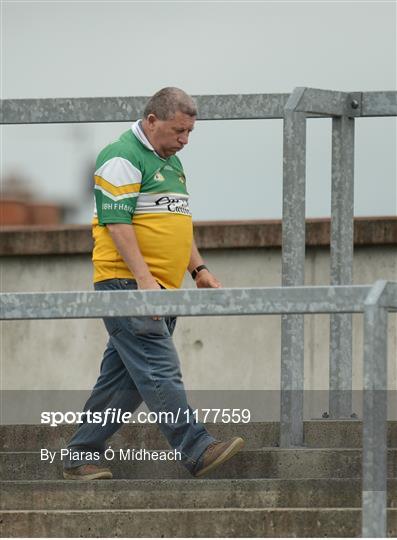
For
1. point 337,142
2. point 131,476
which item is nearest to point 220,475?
point 131,476

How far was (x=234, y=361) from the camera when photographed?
29.7 ft

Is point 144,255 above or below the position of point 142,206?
below

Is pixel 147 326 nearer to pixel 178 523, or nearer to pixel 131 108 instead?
pixel 178 523

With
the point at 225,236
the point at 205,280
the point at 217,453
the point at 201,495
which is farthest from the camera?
the point at 225,236

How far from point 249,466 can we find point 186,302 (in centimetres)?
146

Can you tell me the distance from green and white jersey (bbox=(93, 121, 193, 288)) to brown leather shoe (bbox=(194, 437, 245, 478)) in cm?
61

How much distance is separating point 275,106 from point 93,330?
8.67 ft

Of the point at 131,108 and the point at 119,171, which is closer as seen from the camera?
the point at 119,171

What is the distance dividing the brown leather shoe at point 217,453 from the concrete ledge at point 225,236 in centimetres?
283

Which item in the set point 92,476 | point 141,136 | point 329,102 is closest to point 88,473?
point 92,476

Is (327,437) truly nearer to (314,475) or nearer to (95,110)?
(314,475)

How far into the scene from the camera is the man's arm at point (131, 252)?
243 inches

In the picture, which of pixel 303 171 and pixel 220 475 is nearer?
pixel 220 475

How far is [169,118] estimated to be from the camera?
633 centimetres
